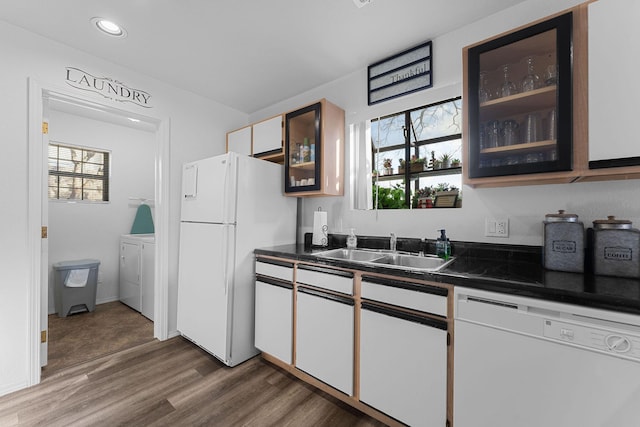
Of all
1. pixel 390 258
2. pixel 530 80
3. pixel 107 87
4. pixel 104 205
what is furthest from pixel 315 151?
pixel 104 205

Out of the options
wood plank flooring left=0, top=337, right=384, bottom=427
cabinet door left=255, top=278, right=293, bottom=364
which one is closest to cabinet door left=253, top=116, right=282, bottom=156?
cabinet door left=255, top=278, right=293, bottom=364

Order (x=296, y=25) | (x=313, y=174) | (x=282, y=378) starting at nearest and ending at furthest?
(x=296, y=25)
(x=282, y=378)
(x=313, y=174)

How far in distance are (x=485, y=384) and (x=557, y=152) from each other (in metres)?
1.13

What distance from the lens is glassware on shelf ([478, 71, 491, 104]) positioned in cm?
154

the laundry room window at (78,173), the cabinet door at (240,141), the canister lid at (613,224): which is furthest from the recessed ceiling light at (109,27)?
the canister lid at (613,224)

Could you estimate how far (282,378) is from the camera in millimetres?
2033

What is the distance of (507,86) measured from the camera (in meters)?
1.51

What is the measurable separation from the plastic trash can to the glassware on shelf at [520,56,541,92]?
4.39 m

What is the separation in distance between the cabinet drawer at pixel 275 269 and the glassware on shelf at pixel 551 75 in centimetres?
182

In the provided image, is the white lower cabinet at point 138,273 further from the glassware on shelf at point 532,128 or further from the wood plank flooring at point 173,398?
the glassware on shelf at point 532,128

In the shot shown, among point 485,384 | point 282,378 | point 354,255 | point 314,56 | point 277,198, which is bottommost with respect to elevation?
point 282,378

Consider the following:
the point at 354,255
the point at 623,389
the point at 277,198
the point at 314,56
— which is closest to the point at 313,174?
the point at 277,198

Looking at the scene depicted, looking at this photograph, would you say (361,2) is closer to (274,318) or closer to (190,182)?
(190,182)

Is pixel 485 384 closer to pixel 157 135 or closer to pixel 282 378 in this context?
pixel 282 378
